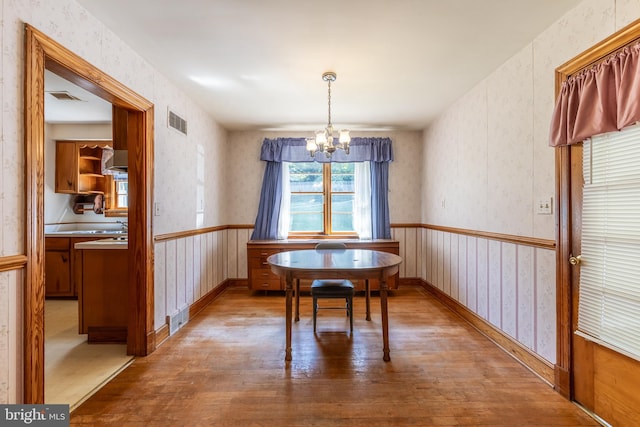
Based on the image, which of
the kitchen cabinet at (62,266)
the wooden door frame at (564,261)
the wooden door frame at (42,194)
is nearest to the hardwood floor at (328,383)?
the wooden door frame at (564,261)

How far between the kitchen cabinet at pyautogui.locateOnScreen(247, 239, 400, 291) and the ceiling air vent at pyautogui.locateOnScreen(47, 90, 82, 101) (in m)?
2.65

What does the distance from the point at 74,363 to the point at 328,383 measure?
2.03 m

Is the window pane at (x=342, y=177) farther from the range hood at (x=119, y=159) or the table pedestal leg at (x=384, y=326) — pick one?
the range hood at (x=119, y=159)

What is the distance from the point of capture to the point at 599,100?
1.64 metres

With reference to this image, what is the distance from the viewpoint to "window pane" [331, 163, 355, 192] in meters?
4.74

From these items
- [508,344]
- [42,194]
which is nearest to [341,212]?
[508,344]

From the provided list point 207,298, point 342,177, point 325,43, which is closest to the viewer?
point 325,43

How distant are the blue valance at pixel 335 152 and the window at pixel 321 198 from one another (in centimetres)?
17

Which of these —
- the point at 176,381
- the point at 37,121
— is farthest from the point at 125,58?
the point at 176,381

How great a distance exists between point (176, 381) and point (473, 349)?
7.84ft

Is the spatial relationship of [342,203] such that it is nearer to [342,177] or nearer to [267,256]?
[342,177]

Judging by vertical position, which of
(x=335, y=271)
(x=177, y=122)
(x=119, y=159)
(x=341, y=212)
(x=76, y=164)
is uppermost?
(x=177, y=122)

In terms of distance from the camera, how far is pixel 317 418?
174 centimetres
